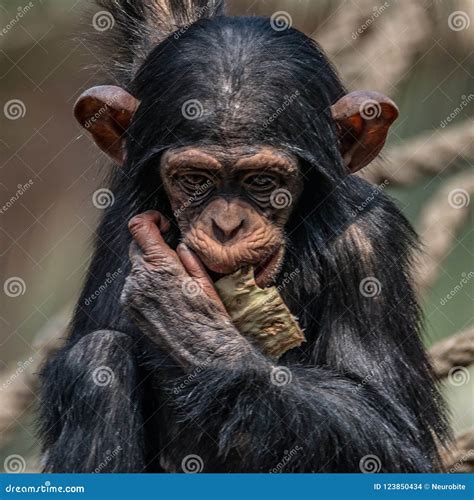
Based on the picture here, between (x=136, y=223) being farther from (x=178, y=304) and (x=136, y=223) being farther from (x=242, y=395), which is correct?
(x=242, y=395)

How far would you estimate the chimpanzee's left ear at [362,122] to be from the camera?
198 inches

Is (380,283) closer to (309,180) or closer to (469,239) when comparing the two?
(309,180)

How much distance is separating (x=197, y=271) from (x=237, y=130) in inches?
24.5

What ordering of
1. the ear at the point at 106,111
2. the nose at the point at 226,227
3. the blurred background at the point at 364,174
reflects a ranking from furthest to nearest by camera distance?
the blurred background at the point at 364,174, the ear at the point at 106,111, the nose at the point at 226,227

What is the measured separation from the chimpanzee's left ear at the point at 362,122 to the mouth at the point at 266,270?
1.89 feet

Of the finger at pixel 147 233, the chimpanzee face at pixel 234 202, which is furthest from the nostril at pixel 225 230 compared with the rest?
the finger at pixel 147 233

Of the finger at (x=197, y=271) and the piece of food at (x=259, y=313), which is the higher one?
the finger at (x=197, y=271)

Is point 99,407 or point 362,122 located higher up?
point 362,122

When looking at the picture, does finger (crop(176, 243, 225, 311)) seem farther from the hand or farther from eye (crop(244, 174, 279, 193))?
eye (crop(244, 174, 279, 193))

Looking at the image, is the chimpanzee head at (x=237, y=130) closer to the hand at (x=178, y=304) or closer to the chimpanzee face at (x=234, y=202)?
the chimpanzee face at (x=234, y=202)

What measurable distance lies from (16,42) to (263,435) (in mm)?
7282

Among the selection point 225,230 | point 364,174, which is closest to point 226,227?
point 225,230

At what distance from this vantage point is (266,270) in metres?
4.93

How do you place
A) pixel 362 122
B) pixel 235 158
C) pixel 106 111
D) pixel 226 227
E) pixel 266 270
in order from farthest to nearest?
pixel 106 111 < pixel 362 122 < pixel 266 270 < pixel 235 158 < pixel 226 227
